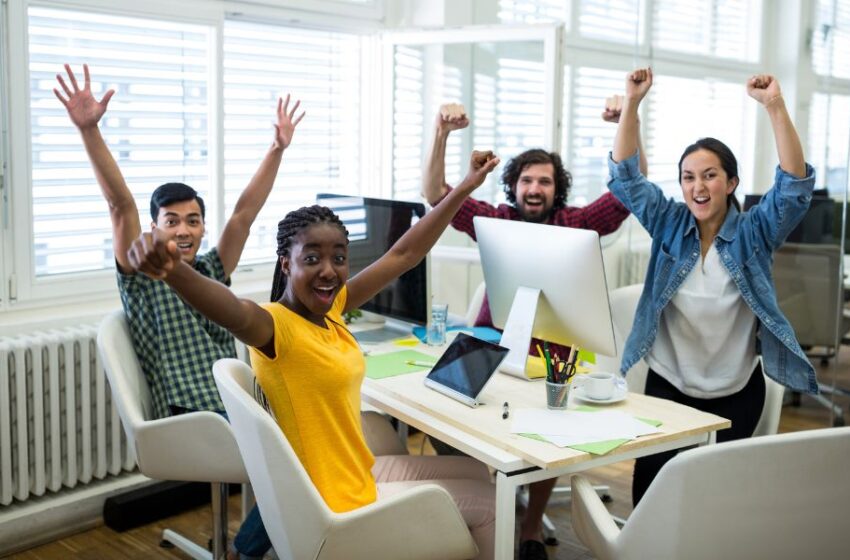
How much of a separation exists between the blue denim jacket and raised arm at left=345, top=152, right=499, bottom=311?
621mm

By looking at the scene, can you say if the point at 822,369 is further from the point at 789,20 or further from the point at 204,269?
the point at 204,269

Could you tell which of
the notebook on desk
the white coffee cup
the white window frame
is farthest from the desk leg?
the white window frame

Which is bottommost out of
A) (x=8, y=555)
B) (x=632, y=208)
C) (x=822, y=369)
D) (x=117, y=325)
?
(x=8, y=555)

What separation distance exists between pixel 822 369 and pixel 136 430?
272 centimetres

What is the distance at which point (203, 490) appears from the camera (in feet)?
11.5

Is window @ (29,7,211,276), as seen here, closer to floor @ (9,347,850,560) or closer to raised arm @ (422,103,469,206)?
floor @ (9,347,850,560)

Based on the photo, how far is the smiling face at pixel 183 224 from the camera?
2828 mm

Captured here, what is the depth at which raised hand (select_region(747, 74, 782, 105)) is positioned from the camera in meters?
2.50

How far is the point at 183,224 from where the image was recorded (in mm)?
2846

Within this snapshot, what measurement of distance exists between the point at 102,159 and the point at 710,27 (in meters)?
3.28

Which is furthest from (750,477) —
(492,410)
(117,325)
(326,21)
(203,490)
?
(326,21)

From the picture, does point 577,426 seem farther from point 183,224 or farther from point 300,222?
point 183,224

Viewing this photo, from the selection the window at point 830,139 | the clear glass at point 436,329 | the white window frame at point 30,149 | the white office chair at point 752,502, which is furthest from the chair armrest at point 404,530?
the window at point 830,139

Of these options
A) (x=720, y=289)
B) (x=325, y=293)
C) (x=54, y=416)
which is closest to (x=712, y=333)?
(x=720, y=289)
